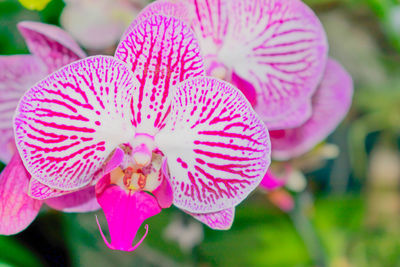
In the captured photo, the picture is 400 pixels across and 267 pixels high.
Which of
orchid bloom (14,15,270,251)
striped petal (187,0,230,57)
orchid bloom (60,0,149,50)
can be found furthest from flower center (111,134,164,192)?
orchid bloom (60,0,149,50)

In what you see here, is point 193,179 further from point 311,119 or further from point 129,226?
point 311,119

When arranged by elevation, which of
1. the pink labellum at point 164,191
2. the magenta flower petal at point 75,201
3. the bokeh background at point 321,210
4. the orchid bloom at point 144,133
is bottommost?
the bokeh background at point 321,210

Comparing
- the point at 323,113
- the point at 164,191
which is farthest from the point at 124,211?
the point at 323,113

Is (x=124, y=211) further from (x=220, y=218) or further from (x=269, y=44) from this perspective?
(x=269, y=44)

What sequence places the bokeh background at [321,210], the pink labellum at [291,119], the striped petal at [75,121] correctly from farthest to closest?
1. the bokeh background at [321,210]
2. the pink labellum at [291,119]
3. the striped petal at [75,121]

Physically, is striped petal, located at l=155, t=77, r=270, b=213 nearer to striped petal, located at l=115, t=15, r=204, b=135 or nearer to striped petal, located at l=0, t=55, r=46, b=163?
striped petal, located at l=115, t=15, r=204, b=135

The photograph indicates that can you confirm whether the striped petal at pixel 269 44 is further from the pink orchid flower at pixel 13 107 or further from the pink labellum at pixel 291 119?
the pink orchid flower at pixel 13 107

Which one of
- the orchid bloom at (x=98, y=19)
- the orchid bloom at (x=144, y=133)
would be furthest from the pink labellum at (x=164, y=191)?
the orchid bloom at (x=98, y=19)
